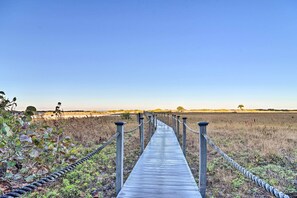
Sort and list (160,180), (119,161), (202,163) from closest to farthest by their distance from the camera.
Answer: (202,163) < (119,161) < (160,180)

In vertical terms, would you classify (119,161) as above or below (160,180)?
above

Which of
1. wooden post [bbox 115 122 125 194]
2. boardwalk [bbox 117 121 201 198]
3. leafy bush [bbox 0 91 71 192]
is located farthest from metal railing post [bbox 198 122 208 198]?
leafy bush [bbox 0 91 71 192]

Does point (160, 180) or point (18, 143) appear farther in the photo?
point (160, 180)

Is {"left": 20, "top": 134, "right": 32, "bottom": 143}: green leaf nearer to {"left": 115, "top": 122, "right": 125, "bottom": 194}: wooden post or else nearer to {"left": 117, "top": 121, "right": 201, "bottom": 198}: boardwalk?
{"left": 115, "top": 122, "right": 125, "bottom": 194}: wooden post

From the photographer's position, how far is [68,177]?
18.4 feet

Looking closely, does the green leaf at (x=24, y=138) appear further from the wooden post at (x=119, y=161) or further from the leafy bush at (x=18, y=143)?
the wooden post at (x=119, y=161)

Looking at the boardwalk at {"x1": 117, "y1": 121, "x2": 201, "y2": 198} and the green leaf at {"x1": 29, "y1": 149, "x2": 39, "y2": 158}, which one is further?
the green leaf at {"x1": 29, "y1": 149, "x2": 39, "y2": 158}

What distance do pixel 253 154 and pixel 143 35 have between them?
10.9 metres

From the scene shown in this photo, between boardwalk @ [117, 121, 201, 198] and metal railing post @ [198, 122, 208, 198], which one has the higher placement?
metal railing post @ [198, 122, 208, 198]

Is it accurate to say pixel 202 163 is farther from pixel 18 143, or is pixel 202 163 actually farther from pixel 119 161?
pixel 18 143

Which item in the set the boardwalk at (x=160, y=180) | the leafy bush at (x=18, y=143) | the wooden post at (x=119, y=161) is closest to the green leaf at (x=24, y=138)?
the leafy bush at (x=18, y=143)

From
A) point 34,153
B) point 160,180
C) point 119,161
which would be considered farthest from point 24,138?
point 160,180

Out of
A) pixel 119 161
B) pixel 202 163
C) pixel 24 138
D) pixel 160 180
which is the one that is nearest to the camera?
pixel 24 138

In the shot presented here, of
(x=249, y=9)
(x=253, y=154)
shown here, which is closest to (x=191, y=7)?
(x=249, y=9)
